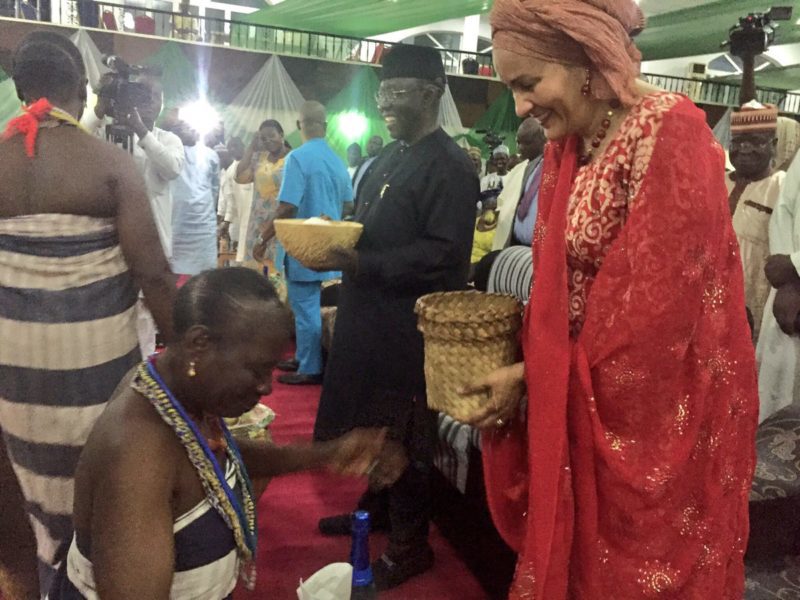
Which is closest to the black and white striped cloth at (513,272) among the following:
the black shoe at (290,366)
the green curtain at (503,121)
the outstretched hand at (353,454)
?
the outstretched hand at (353,454)

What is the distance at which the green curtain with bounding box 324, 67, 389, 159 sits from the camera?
1116 cm

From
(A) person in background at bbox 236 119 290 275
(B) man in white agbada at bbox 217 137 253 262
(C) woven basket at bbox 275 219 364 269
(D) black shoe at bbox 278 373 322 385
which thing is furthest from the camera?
(B) man in white agbada at bbox 217 137 253 262

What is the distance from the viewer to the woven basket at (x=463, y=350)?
1313 millimetres

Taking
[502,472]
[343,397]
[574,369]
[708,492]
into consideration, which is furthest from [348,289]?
[708,492]

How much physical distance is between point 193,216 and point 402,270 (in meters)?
3.19

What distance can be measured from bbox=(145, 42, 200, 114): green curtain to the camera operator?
693 cm

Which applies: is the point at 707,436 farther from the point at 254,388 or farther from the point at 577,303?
the point at 254,388

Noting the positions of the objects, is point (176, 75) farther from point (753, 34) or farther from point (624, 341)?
point (624, 341)

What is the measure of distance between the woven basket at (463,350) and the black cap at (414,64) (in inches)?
40.1

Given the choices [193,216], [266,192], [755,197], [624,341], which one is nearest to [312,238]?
[624,341]

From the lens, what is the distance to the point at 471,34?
14227 millimetres

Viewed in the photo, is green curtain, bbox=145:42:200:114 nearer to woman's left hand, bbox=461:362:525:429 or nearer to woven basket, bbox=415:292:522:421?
woven basket, bbox=415:292:522:421

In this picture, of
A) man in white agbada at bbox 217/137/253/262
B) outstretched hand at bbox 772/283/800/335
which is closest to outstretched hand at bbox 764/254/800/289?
outstretched hand at bbox 772/283/800/335

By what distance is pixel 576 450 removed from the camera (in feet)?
4.13
